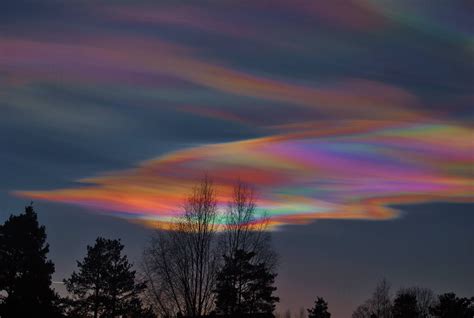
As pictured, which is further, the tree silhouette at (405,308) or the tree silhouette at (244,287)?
the tree silhouette at (405,308)

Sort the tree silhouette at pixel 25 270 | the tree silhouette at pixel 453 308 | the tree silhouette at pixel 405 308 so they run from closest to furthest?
the tree silhouette at pixel 25 270 → the tree silhouette at pixel 453 308 → the tree silhouette at pixel 405 308

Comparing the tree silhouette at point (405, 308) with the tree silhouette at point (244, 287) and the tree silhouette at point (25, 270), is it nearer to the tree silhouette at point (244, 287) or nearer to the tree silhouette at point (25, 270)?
the tree silhouette at point (244, 287)

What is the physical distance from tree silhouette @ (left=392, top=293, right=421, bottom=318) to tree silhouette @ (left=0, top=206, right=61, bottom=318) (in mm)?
50347

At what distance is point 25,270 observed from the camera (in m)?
48.6

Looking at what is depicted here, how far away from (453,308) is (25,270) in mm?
44264

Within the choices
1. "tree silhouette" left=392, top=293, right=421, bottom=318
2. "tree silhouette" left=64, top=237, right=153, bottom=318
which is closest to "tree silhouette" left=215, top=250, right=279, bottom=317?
"tree silhouette" left=64, top=237, right=153, bottom=318

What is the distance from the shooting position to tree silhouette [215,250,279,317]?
53.3m

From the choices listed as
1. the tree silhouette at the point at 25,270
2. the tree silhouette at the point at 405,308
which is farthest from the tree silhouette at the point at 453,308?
the tree silhouette at the point at 25,270

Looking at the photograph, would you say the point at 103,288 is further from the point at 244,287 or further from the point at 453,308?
the point at 453,308

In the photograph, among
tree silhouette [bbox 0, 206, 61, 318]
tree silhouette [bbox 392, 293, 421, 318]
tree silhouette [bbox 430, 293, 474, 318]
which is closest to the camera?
tree silhouette [bbox 0, 206, 61, 318]

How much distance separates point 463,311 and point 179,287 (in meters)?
34.0

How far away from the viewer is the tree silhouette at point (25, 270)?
46750mm

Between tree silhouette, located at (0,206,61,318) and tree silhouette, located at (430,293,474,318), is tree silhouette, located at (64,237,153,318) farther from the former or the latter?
tree silhouette, located at (430,293,474,318)

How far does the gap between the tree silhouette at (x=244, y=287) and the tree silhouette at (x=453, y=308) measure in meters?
21.4
